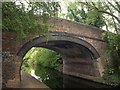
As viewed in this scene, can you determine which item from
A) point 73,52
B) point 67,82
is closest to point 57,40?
point 67,82

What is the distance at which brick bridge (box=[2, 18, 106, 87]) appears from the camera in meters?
13.1

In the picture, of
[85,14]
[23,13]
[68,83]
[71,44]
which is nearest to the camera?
[23,13]

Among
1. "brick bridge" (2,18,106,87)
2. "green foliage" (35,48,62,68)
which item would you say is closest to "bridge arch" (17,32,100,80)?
"brick bridge" (2,18,106,87)

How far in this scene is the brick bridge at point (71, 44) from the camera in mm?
13148

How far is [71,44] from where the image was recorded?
1773 cm

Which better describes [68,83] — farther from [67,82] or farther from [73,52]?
[73,52]

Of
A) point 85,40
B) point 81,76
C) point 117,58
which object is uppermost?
point 85,40

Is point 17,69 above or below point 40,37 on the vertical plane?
below

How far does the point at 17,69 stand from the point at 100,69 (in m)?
6.21

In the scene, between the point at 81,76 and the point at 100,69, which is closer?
the point at 100,69

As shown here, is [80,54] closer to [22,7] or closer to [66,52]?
[66,52]

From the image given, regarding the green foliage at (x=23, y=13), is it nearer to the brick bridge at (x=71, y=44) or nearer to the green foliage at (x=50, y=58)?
the brick bridge at (x=71, y=44)

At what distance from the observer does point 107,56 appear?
55.9 ft

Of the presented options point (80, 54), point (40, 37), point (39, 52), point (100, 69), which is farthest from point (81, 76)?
point (39, 52)
